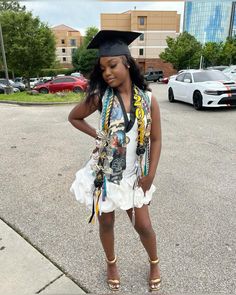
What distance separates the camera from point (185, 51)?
3625 cm

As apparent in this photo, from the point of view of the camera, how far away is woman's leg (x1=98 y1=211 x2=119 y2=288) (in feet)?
6.28

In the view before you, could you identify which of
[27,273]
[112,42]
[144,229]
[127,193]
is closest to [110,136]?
[127,193]

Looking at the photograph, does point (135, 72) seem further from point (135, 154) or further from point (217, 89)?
point (217, 89)

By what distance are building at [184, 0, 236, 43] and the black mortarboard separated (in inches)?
814

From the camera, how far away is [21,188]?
3.72 meters

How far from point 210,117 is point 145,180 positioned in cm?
684

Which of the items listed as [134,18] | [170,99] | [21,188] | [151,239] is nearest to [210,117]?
[170,99]

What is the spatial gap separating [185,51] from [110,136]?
37936mm

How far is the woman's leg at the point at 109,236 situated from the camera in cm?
191

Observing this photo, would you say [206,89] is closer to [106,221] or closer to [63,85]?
[106,221]

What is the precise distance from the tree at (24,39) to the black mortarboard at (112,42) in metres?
17.5

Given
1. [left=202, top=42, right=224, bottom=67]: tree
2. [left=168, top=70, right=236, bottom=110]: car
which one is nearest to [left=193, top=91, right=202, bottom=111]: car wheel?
[left=168, top=70, right=236, bottom=110]: car

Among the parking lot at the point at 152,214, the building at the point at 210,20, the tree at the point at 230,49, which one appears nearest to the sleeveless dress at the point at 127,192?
the parking lot at the point at 152,214

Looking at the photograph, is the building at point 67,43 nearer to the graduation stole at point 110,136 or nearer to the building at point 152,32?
the building at point 152,32
